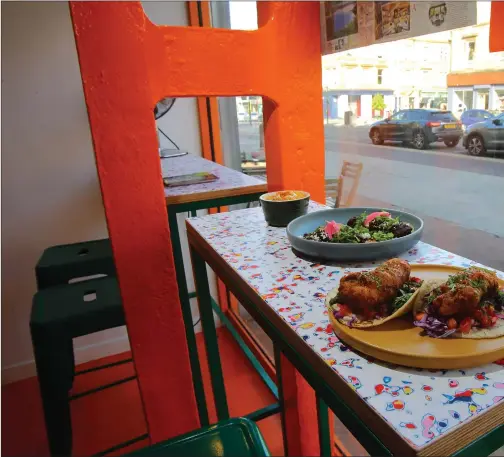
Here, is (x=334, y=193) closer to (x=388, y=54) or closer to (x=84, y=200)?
(x=388, y=54)

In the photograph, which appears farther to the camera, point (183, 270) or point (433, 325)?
point (183, 270)

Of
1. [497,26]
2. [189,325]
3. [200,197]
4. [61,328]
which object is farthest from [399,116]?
[61,328]

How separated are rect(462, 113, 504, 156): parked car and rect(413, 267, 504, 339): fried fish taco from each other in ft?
1.98

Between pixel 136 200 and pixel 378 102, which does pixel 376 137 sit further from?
pixel 136 200

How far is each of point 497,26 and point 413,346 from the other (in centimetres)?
79

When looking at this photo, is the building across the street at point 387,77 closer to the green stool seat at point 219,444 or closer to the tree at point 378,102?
the tree at point 378,102

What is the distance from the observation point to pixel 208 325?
1692 millimetres

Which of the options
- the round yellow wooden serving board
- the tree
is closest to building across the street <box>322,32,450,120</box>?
the tree

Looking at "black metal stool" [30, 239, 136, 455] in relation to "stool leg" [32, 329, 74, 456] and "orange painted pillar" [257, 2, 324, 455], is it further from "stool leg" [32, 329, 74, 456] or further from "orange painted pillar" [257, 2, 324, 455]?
"orange painted pillar" [257, 2, 324, 455]

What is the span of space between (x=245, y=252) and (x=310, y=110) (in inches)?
27.3

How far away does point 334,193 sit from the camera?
1915 mm

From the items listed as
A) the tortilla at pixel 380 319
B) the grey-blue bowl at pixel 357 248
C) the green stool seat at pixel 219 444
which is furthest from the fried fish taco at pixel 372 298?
the green stool seat at pixel 219 444

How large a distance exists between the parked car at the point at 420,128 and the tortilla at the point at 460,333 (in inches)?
28.4

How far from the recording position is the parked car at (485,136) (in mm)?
1115
